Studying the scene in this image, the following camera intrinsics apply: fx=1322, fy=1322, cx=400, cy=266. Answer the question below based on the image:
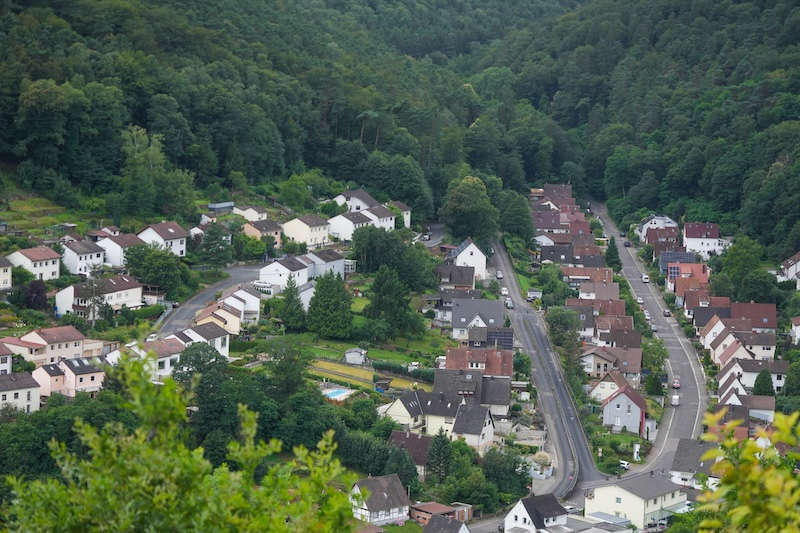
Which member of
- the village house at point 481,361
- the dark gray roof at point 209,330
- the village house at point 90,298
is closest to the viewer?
the dark gray roof at point 209,330

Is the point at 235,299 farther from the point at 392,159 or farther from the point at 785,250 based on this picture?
the point at 785,250

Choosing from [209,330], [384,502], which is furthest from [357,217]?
[384,502]

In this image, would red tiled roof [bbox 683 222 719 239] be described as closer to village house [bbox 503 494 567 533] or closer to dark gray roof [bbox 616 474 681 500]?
dark gray roof [bbox 616 474 681 500]

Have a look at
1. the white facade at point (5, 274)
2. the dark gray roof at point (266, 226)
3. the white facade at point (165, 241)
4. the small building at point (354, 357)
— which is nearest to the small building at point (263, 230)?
the dark gray roof at point (266, 226)

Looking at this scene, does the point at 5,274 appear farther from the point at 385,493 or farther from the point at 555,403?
the point at 555,403

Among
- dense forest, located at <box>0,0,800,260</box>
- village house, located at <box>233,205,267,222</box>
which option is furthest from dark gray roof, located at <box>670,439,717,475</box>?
dense forest, located at <box>0,0,800,260</box>

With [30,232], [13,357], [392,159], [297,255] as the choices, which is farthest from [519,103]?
[13,357]

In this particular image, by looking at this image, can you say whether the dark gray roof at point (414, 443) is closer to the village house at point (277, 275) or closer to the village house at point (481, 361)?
the village house at point (481, 361)
